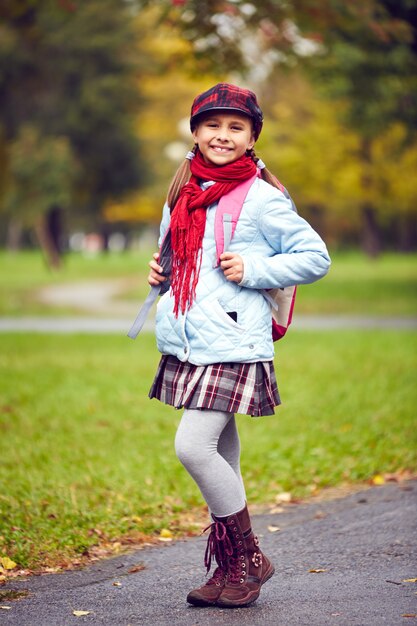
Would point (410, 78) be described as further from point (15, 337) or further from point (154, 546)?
point (154, 546)

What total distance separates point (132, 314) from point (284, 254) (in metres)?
14.8

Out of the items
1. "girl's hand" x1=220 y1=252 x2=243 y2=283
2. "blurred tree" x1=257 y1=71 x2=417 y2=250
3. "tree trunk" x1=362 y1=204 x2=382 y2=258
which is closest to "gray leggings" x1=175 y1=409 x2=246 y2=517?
"girl's hand" x1=220 y1=252 x2=243 y2=283

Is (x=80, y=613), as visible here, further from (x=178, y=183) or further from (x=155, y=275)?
(x=178, y=183)

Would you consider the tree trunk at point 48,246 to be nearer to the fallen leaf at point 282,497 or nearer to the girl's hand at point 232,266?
the fallen leaf at point 282,497

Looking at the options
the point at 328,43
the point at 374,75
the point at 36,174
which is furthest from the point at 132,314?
the point at 36,174

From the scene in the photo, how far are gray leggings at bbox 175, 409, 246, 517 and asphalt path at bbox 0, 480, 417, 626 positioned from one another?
41 centimetres

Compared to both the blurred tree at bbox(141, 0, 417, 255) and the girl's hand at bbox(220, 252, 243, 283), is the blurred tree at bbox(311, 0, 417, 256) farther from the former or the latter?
the girl's hand at bbox(220, 252, 243, 283)

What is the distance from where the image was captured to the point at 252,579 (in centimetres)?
381

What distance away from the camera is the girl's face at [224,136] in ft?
12.4

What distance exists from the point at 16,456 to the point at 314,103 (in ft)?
121

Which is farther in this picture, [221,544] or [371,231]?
[371,231]

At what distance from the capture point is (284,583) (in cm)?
409

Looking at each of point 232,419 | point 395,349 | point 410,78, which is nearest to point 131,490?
point 232,419

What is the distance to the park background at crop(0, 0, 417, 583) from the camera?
19.1ft
